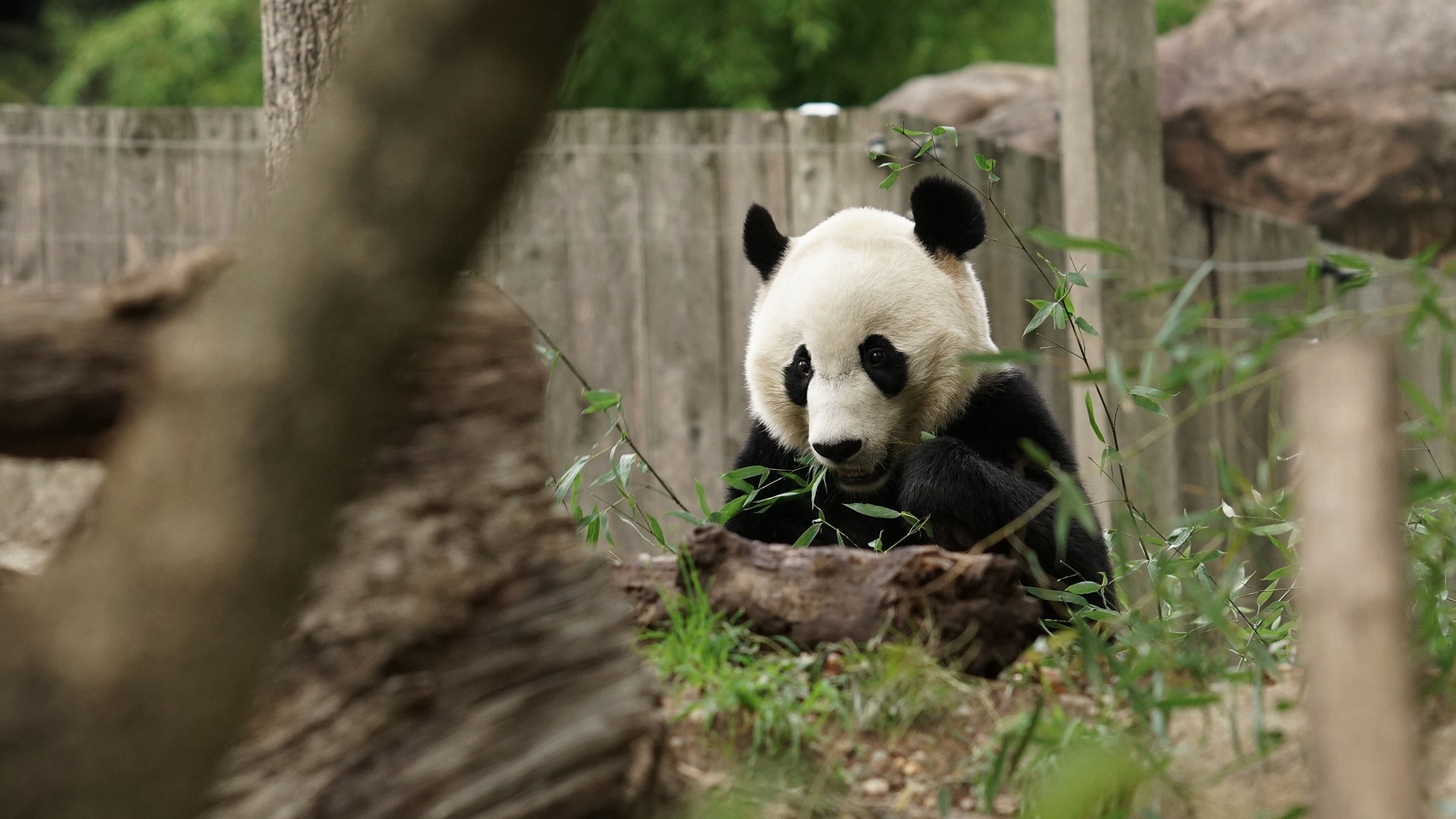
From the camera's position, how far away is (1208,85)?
22.7 ft

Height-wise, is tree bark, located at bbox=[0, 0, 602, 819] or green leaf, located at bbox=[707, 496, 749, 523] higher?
tree bark, located at bbox=[0, 0, 602, 819]

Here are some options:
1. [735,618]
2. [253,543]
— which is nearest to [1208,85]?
[735,618]

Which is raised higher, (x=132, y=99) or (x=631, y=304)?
(x=132, y=99)

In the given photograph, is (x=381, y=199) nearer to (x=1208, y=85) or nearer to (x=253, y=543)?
(x=253, y=543)

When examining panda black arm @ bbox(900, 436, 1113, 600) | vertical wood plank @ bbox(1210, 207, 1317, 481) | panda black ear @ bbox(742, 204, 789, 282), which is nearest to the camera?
panda black arm @ bbox(900, 436, 1113, 600)

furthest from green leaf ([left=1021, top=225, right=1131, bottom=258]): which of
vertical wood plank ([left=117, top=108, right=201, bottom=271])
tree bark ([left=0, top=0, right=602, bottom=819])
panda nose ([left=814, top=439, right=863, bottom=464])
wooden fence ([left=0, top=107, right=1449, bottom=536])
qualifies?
vertical wood plank ([left=117, top=108, right=201, bottom=271])

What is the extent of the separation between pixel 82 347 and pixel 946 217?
224 cm

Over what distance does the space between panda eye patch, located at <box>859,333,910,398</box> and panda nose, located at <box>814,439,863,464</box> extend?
7.1 inches

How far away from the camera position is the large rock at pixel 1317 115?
692 centimetres

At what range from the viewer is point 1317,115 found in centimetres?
695

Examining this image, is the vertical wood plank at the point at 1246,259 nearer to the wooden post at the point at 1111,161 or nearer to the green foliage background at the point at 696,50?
the wooden post at the point at 1111,161

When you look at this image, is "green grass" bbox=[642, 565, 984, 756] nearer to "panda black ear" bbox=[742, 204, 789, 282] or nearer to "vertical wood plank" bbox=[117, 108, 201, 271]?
"panda black ear" bbox=[742, 204, 789, 282]

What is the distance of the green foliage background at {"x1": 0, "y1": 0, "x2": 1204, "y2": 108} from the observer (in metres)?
9.43

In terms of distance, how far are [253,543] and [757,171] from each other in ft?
15.2
